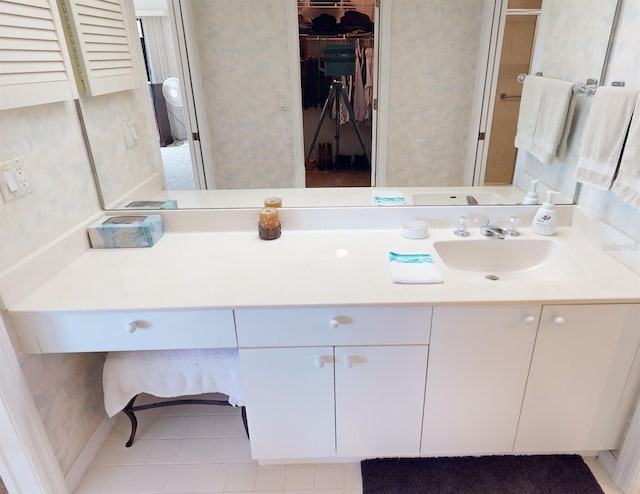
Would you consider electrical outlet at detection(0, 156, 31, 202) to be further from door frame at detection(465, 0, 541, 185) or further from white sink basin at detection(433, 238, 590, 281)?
door frame at detection(465, 0, 541, 185)

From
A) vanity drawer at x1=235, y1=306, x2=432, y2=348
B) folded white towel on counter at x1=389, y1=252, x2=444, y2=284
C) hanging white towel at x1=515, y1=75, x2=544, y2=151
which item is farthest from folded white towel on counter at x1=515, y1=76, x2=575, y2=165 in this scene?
vanity drawer at x1=235, y1=306, x2=432, y2=348

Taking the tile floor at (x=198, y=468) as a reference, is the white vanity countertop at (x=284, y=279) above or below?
above

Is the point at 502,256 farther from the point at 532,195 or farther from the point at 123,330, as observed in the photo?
the point at 123,330

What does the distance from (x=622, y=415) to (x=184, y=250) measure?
65.5 inches

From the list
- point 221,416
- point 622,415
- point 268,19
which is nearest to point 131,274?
point 221,416

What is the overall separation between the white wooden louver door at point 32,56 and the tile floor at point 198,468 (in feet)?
4.42

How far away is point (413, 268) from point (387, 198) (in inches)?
17.6

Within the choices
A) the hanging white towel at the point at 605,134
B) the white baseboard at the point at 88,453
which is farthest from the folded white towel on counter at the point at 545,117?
the white baseboard at the point at 88,453

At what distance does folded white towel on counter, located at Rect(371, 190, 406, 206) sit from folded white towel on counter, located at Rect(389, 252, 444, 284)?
306 millimetres

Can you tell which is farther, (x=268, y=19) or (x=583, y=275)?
(x=268, y=19)

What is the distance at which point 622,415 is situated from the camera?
1376mm

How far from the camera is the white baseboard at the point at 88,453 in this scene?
1.50 meters

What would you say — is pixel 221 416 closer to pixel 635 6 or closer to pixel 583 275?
pixel 583 275

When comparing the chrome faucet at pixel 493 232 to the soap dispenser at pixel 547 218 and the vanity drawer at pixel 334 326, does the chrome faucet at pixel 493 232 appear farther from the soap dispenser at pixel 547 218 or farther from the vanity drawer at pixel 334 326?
the vanity drawer at pixel 334 326
